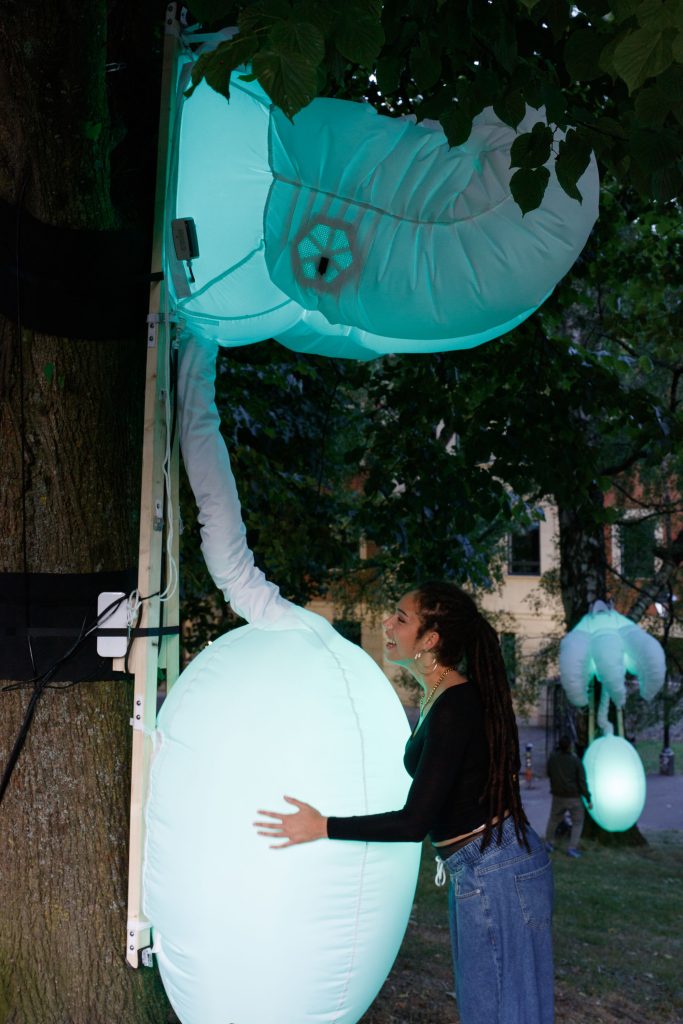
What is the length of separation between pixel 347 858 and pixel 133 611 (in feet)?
3.15

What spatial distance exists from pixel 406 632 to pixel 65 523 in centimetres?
111

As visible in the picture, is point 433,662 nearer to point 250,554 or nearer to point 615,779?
point 250,554

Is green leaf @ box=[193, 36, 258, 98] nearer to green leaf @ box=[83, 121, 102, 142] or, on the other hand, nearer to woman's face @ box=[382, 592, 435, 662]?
green leaf @ box=[83, 121, 102, 142]

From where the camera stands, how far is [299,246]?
2848 millimetres

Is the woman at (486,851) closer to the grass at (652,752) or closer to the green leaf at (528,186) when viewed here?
the green leaf at (528,186)

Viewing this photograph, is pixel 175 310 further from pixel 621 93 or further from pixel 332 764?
pixel 621 93

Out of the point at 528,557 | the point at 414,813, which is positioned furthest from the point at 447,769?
the point at 528,557

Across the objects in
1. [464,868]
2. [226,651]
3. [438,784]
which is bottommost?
[464,868]

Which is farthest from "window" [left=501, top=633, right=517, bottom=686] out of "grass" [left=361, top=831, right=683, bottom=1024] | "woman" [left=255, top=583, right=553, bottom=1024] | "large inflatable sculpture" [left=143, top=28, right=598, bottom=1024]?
"large inflatable sculpture" [left=143, top=28, right=598, bottom=1024]

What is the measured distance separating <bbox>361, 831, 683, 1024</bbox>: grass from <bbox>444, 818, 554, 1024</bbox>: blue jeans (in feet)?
4.99

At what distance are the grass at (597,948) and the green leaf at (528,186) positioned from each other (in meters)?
3.38

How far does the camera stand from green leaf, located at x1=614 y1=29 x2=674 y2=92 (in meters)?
2.14

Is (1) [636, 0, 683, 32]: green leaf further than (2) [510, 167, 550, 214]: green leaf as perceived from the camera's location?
No

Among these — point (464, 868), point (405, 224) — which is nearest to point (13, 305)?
point (405, 224)
